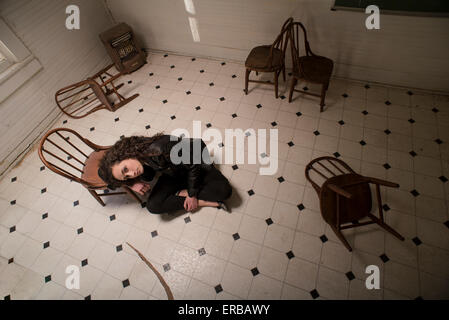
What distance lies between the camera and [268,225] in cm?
306

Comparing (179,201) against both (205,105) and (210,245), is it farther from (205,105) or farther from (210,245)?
(205,105)

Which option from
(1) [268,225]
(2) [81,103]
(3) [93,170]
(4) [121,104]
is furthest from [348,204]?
(2) [81,103]

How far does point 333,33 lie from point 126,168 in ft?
11.9

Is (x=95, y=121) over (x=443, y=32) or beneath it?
beneath

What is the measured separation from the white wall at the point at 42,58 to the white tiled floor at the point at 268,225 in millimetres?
436

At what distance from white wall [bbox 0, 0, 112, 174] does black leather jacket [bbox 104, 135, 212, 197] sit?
114 inches

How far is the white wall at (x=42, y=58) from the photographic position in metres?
3.93

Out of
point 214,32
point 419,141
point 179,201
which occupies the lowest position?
point 419,141

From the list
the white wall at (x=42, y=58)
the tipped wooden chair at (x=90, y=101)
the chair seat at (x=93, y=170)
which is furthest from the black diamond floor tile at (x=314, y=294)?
the white wall at (x=42, y=58)

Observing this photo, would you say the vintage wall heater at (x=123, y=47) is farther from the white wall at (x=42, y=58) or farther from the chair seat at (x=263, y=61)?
the chair seat at (x=263, y=61)

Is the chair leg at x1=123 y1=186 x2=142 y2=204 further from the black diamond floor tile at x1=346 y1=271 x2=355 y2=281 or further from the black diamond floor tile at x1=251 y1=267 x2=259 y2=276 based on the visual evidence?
the black diamond floor tile at x1=346 y1=271 x2=355 y2=281

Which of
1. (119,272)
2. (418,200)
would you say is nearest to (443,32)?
(418,200)

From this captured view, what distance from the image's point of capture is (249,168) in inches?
140

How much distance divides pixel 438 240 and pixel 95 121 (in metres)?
5.48
